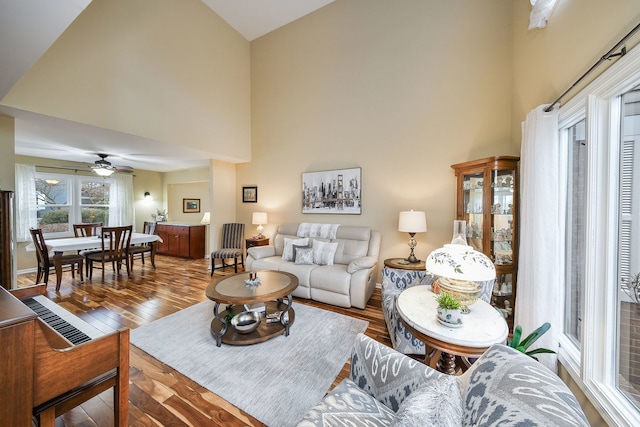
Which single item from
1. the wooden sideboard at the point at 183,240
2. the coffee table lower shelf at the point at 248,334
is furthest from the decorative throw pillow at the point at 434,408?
the wooden sideboard at the point at 183,240

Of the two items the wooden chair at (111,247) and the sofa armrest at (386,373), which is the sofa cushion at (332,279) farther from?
the wooden chair at (111,247)

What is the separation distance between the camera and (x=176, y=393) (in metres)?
1.64

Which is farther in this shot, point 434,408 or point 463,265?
point 463,265

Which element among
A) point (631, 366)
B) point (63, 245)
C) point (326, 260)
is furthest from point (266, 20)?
point (631, 366)

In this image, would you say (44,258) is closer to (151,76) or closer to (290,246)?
(151,76)

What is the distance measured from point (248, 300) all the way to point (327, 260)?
1.51m

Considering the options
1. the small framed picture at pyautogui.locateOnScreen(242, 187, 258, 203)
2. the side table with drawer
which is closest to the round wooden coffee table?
A: the side table with drawer

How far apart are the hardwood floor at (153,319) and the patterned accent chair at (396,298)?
0.33m

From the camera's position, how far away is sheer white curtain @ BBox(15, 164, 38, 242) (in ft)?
14.6

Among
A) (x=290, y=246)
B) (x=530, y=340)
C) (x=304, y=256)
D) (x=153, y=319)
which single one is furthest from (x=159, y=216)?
(x=530, y=340)

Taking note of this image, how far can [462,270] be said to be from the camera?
1.37 meters

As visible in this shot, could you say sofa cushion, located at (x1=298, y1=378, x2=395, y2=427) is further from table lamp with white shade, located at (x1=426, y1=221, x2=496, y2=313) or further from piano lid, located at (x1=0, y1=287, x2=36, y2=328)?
piano lid, located at (x1=0, y1=287, x2=36, y2=328)

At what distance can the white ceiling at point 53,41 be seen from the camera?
1.26m

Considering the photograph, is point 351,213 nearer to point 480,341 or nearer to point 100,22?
point 480,341
